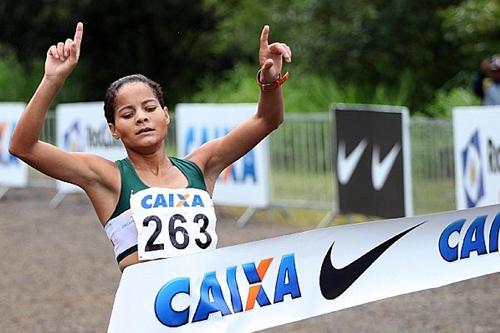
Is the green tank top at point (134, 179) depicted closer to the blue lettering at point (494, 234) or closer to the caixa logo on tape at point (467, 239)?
the caixa logo on tape at point (467, 239)

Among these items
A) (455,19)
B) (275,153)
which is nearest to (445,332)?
(275,153)

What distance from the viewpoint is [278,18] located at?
84.1ft

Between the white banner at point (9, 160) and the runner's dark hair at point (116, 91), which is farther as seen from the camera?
the white banner at point (9, 160)

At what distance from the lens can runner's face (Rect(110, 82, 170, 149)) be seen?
15.8ft

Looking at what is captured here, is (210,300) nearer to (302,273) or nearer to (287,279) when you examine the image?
(287,279)

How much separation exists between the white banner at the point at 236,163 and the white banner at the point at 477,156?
3068mm

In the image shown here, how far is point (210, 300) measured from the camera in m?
4.73

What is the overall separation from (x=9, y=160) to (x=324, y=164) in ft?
20.6

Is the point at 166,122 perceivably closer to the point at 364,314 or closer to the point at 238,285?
the point at 238,285

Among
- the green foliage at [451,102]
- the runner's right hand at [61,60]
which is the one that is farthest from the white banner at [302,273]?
the green foliage at [451,102]

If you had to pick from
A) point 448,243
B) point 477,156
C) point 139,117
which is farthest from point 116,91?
point 477,156

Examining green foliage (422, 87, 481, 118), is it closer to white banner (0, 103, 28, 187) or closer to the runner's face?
white banner (0, 103, 28, 187)

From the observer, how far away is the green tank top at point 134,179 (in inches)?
191

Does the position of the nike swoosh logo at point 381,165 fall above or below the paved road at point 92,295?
above
